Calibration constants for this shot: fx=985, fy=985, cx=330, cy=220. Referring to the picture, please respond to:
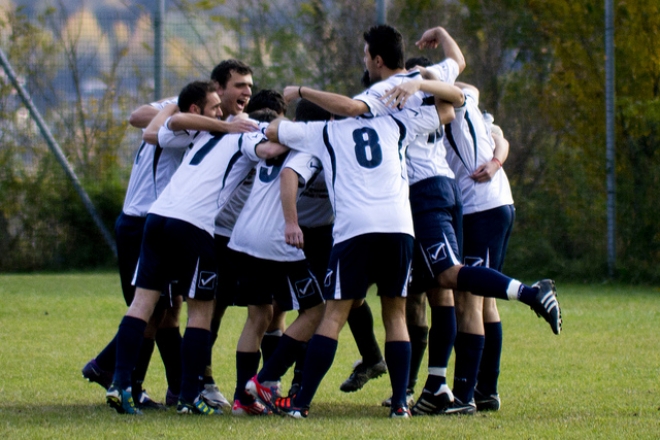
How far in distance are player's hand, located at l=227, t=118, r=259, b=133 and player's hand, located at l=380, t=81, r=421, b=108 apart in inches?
36.4

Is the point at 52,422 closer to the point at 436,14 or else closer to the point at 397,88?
the point at 397,88

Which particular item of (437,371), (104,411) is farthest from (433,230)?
(104,411)

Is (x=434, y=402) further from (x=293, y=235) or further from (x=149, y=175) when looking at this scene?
(x=149, y=175)

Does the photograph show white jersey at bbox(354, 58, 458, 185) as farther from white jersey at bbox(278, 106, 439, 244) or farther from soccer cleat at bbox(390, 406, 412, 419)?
soccer cleat at bbox(390, 406, 412, 419)

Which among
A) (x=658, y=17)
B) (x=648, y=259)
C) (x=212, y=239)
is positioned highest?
(x=658, y=17)

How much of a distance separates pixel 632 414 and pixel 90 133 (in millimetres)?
11981

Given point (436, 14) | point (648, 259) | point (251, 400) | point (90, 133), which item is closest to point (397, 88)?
point (251, 400)

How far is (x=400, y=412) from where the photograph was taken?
17.4ft

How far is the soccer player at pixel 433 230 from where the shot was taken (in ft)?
17.3

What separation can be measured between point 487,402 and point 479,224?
1055 mm

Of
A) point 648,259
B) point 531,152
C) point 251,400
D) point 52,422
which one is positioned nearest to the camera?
point 52,422

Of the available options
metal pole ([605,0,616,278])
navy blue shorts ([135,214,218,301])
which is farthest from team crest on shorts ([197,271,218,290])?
metal pole ([605,0,616,278])

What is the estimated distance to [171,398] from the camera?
6.12 m

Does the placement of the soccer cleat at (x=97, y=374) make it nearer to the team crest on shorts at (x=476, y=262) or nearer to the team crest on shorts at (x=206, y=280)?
the team crest on shorts at (x=206, y=280)
